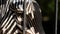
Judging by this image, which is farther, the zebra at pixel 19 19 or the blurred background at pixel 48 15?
the zebra at pixel 19 19

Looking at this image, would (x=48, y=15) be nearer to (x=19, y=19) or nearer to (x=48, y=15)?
(x=48, y=15)

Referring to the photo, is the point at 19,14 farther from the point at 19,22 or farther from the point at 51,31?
the point at 51,31

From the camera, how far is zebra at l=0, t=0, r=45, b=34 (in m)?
0.78

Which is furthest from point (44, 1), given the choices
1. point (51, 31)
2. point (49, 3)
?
point (51, 31)

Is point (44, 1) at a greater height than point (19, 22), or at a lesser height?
greater

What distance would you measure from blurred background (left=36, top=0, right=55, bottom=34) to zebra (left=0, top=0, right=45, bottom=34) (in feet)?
0.24

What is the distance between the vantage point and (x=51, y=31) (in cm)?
65

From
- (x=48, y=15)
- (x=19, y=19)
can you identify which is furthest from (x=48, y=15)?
(x=19, y=19)

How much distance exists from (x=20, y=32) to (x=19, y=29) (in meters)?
0.01

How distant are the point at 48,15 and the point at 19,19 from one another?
17cm

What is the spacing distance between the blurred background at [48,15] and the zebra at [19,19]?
73 millimetres

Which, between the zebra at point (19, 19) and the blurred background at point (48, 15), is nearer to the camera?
the blurred background at point (48, 15)

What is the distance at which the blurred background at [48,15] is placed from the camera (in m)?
0.64

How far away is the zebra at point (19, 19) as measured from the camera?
778 mm
